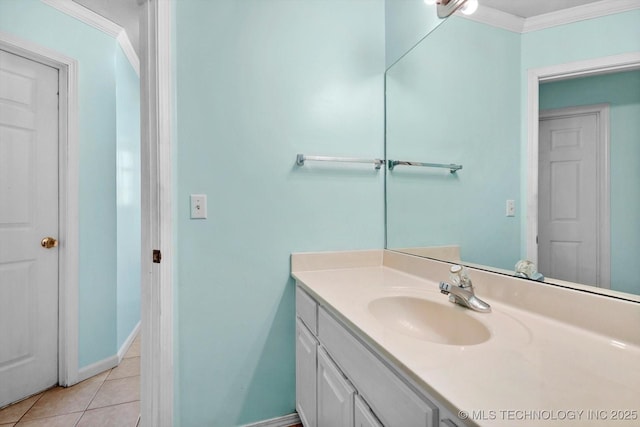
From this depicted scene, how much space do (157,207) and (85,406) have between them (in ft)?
4.54

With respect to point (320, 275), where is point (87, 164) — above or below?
above

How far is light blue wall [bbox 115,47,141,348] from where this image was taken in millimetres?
2229

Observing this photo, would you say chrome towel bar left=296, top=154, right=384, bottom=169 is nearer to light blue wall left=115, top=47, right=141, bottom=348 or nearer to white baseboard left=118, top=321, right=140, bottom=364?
→ light blue wall left=115, top=47, right=141, bottom=348

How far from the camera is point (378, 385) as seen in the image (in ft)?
2.37

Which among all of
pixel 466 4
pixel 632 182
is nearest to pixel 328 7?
pixel 466 4

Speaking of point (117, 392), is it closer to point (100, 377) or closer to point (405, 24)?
point (100, 377)

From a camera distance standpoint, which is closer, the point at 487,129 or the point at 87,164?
the point at 487,129

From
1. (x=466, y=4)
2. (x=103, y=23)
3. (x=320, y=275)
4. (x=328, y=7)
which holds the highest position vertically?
(x=103, y=23)

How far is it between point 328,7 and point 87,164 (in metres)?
1.84

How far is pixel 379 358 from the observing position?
2.40 ft

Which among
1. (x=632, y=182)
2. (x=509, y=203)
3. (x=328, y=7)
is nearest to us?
(x=632, y=182)

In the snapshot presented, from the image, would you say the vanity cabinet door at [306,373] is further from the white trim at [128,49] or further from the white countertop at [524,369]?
the white trim at [128,49]

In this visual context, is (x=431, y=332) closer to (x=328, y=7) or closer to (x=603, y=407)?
(x=603, y=407)

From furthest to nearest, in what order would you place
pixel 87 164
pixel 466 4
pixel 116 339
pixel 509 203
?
pixel 116 339
pixel 87 164
pixel 466 4
pixel 509 203
